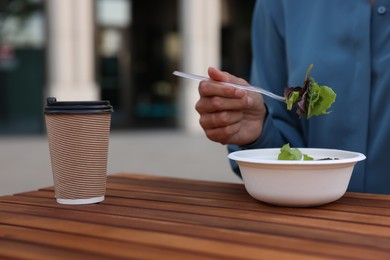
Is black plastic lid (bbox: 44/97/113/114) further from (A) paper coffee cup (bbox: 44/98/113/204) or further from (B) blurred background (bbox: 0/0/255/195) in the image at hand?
(B) blurred background (bbox: 0/0/255/195)

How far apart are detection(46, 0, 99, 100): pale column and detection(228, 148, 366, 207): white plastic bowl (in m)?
8.72

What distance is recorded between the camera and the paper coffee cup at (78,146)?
1.14 m

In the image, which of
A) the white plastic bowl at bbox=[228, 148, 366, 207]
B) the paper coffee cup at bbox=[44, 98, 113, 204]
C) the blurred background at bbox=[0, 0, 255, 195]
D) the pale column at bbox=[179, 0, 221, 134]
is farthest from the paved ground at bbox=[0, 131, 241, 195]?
the white plastic bowl at bbox=[228, 148, 366, 207]

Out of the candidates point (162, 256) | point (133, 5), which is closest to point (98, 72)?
point (133, 5)

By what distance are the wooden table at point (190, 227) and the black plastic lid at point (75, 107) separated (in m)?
0.19

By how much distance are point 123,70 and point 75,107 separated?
11.2 m

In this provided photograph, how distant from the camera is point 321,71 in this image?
1.55m

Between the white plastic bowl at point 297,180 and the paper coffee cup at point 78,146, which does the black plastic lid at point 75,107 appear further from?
the white plastic bowl at point 297,180

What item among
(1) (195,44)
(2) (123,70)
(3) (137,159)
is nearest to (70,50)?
(1) (195,44)

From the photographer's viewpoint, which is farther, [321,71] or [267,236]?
[321,71]

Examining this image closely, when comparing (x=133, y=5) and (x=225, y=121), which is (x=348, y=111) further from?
(x=133, y=5)

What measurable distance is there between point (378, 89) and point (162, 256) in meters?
0.89

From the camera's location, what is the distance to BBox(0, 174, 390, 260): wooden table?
840 millimetres

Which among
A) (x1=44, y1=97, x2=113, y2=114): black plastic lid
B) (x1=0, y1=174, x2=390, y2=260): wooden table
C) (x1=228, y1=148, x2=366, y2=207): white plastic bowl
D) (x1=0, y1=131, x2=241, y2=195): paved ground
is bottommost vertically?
(x1=0, y1=131, x2=241, y2=195): paved ground
